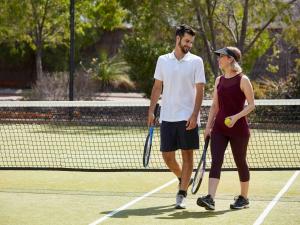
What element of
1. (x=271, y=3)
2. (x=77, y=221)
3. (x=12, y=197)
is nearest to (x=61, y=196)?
(x=12, y=197)

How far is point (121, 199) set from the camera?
9.17m

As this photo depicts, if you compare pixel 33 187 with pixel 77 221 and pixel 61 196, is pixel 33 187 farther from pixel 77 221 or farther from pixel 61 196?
pixel 77 221

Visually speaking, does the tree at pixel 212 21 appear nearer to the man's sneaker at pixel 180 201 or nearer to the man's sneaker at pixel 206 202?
the man's sneaker at pixel 180 201

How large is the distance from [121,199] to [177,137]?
1.14m

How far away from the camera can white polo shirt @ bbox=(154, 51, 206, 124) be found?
27.7 ft

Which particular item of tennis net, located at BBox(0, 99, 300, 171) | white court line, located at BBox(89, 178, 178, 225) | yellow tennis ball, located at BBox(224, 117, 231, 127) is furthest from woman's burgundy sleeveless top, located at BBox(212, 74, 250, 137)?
tennis net, located at BBox(0, 99, 300, 171)

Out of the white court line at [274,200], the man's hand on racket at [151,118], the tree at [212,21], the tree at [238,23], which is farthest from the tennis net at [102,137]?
the tree at [238,23]

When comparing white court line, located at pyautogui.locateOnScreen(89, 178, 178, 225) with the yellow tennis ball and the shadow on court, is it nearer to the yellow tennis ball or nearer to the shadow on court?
the shadow on court

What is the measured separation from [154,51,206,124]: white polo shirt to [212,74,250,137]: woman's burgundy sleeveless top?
1.01 feet

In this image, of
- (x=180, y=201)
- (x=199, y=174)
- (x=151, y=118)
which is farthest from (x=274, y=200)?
(x=151, y=118)

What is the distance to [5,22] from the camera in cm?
3092

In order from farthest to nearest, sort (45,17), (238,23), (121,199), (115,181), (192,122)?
(45,17) < (238,23) < (115,181) < (121,199) < (192,122)

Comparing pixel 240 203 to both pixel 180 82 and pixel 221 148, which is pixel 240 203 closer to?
pixel 221 148

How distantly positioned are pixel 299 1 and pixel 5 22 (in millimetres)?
11761
